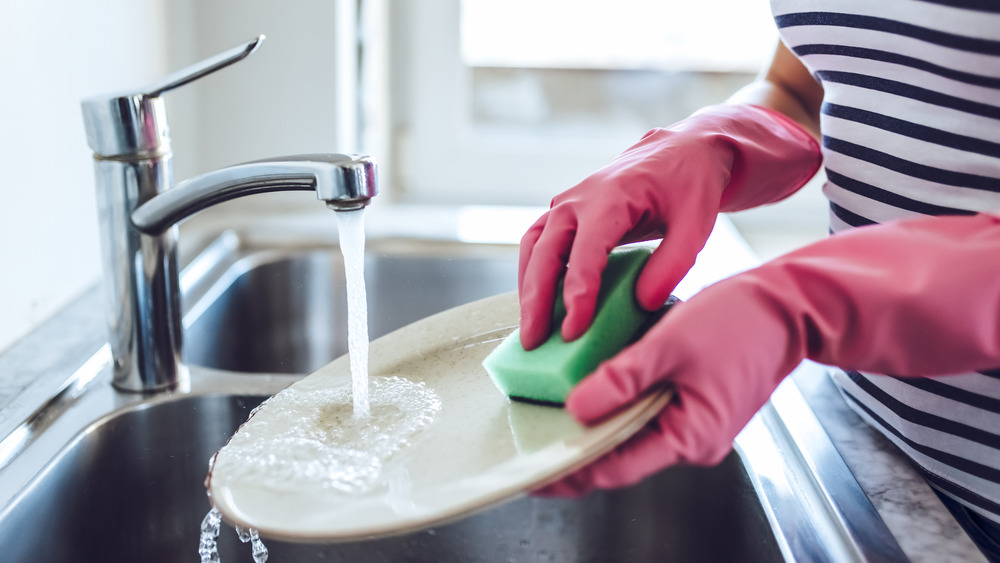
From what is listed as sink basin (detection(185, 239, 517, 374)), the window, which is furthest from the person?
the window

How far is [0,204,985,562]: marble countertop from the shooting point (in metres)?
0.53

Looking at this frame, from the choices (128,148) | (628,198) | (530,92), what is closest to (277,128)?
(530,92)

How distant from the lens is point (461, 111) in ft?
4.58

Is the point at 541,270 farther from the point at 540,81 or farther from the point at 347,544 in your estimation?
the point at 540,81

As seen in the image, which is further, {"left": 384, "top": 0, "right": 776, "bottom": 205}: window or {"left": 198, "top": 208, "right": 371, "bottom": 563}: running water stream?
{"left": 384, "top": 0, "right": 776, "bottom": 205}: window

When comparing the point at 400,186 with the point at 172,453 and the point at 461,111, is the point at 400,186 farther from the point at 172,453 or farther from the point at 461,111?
the point at 172,453

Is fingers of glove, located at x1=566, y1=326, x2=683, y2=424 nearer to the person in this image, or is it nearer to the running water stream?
the person

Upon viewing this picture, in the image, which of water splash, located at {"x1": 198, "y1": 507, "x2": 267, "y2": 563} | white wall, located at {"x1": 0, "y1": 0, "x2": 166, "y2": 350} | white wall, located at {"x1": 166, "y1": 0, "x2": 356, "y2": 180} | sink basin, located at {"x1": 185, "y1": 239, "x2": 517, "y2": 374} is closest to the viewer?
water splash, located at {"x1": 198, "y1": 507, "x2": 267, "y2": 563}

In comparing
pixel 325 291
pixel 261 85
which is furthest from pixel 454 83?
pixel 325 291

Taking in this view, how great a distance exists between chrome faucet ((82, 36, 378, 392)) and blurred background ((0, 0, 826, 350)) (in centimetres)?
38

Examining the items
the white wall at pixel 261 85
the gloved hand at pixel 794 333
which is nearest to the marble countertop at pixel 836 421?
the gloved hand at pixel 794 333

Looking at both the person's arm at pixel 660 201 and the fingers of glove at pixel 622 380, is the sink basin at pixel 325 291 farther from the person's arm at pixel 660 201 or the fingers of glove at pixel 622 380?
the fingers of glove at pixel 622 380

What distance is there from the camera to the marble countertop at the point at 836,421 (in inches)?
20.9

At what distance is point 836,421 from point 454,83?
88cm
